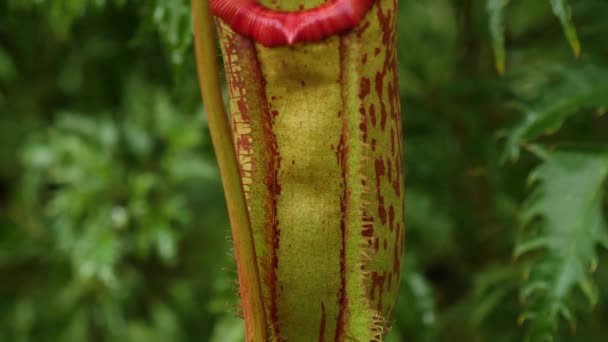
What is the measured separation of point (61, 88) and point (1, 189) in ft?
1.37

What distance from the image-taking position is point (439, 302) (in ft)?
5.30

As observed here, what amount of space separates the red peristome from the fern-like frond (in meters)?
0.46

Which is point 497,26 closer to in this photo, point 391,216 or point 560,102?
point 560,102

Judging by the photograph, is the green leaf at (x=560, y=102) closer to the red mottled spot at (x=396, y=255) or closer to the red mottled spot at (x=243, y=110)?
the red mottled spot at (x=396, y=255)

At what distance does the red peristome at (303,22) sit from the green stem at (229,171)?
69 mm

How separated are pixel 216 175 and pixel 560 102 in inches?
34.1

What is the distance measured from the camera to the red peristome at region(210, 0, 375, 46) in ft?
1.98

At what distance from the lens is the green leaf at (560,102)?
1.00 meters

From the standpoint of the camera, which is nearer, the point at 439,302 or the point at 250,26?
the point at 250,26

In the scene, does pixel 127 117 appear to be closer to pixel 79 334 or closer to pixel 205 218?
pixel 205 218

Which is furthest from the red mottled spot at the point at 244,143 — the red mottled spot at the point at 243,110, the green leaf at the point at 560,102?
the green leaf at the point at 560,102

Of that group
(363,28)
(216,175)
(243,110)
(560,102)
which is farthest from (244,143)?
(216,175)

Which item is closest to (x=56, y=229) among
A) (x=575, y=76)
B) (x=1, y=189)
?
(x=1, y=189)

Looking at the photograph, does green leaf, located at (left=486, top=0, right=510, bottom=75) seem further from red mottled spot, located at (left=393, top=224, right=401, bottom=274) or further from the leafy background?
red mottled spot, located at (left=393, top=224, right=401, bottom=274)
